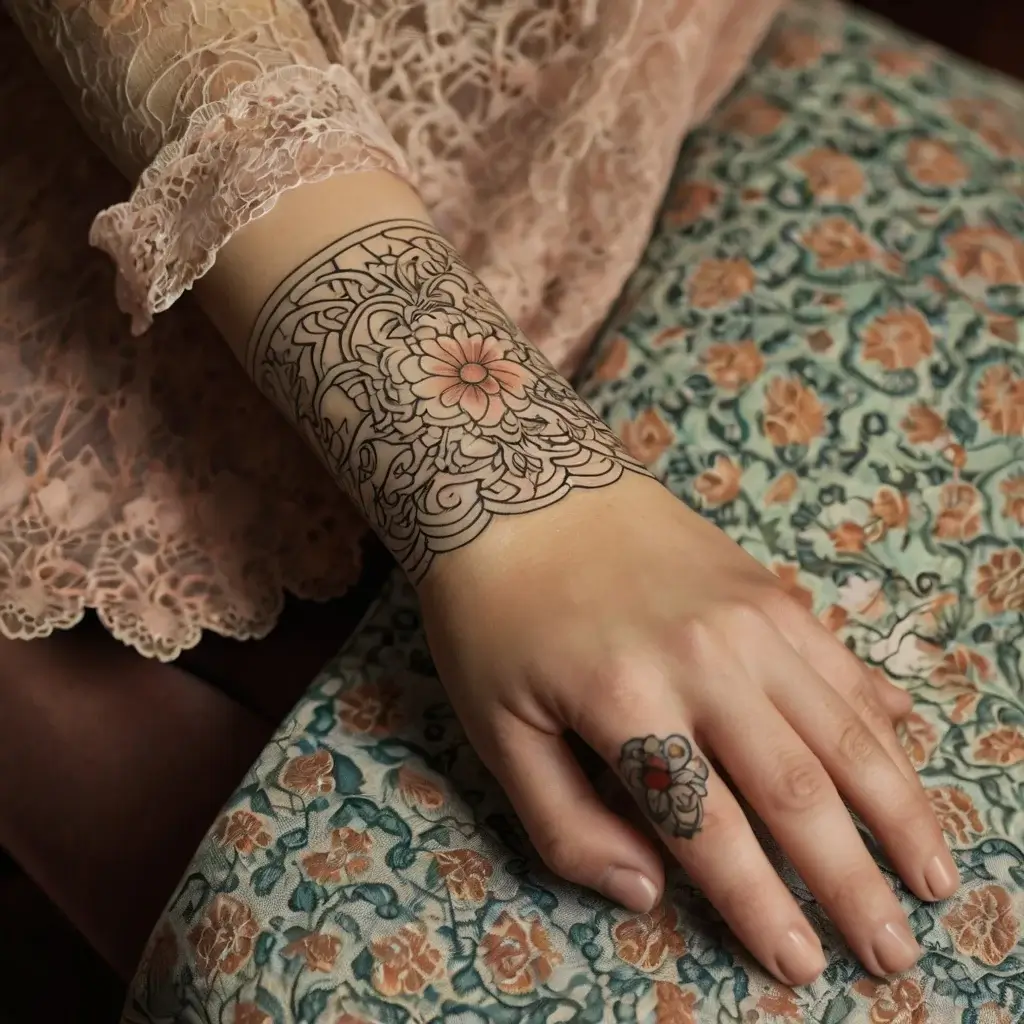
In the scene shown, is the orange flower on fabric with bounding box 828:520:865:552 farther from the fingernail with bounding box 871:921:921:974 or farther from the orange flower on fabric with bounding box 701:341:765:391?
the fingernail with bounding box 871:921:921:974

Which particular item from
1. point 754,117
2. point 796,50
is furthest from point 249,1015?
point 796,50

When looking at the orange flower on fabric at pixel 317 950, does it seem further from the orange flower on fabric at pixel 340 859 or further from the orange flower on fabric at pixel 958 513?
the orange flower on fabric at pixel 958 513

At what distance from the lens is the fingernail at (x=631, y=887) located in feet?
1.64

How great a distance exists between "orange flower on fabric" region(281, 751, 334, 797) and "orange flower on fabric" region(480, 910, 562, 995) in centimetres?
11

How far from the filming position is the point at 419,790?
0.56 meters

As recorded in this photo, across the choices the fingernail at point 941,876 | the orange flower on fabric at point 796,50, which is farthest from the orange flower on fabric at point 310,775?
the orange flower on fabric at point 796,50

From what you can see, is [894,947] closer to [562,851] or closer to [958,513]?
[562,851]

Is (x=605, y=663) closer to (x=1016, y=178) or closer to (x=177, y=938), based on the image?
(x=177, y=938)

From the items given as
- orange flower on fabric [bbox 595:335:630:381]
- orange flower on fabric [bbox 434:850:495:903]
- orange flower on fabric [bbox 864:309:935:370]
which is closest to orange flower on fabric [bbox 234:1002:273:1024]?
orange flower on fabric [bbox 434:850:495:903]

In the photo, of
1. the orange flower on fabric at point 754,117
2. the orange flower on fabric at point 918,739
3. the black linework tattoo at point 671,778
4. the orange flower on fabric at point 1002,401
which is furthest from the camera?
the orange flower on fabric at point 754,117

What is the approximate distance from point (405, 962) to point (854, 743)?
24cm

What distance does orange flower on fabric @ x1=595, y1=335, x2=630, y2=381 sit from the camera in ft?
2.31

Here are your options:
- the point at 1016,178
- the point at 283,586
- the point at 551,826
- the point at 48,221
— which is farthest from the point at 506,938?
the point at 1016,178

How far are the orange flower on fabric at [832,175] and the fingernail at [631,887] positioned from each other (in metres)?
0.51
